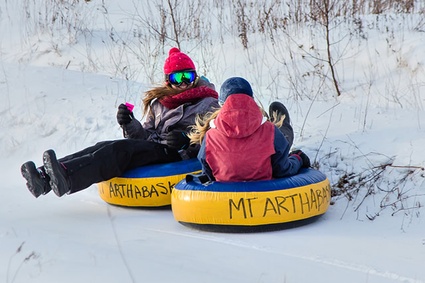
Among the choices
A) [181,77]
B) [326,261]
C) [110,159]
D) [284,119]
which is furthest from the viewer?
[181,77]

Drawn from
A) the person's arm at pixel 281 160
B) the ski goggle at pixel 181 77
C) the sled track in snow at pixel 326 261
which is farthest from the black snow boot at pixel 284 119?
the sled track in snow at pixel 326 261

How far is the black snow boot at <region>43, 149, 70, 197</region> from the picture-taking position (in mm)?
5887

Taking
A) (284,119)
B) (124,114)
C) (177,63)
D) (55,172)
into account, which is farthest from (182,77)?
(55,172)

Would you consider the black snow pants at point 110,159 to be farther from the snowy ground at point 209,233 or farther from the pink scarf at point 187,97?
the pink scarf at point 187,97

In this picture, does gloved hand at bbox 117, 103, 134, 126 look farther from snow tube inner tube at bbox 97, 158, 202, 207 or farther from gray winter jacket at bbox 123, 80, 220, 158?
snow tube inner tube at bbox 97, 158, 202, 207

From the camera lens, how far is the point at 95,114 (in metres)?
8.95

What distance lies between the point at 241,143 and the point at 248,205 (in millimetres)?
497

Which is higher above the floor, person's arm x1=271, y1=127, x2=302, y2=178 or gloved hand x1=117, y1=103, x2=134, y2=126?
gloved hand x1=117, y1=103, x2=134, y2=126

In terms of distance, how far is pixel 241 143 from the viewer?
5.66 metres

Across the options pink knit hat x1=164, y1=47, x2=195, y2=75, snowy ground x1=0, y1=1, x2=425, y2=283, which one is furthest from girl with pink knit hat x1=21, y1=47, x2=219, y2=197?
snowy ground x1=0, y1=1, x2=425, y2=283

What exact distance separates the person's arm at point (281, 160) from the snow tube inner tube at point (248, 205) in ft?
0.45

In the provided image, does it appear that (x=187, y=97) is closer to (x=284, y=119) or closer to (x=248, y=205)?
(x=284, y=119)

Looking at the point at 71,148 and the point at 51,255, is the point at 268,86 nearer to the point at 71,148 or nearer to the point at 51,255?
the point at 71,148

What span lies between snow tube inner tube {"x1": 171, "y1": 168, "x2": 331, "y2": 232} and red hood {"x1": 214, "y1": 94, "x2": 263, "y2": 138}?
1.32 ft
